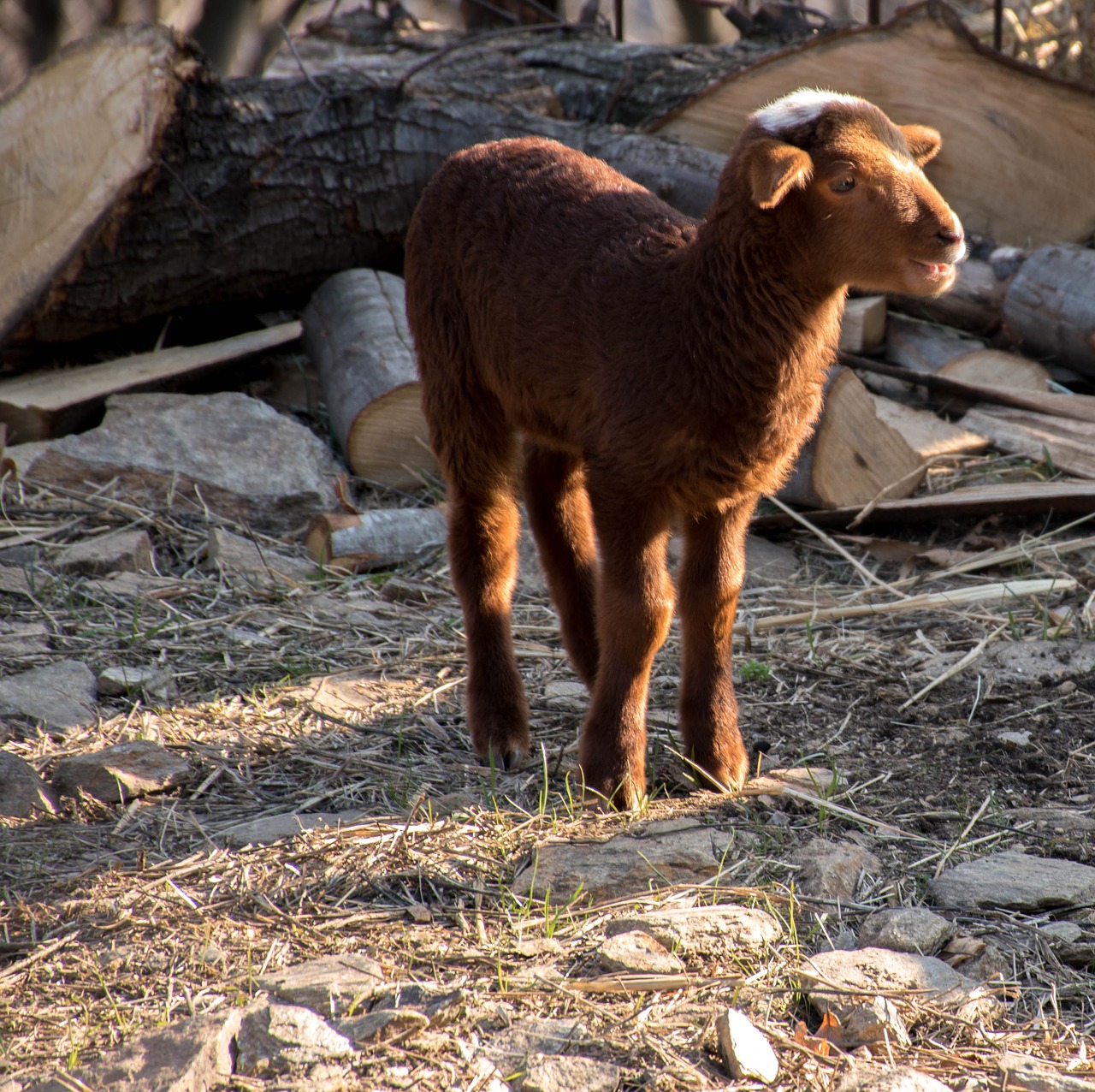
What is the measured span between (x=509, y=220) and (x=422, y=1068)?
92.1 inches

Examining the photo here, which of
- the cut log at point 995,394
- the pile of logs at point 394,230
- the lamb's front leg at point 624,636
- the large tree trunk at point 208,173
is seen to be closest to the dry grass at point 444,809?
the lamb's front leg at point 624,636

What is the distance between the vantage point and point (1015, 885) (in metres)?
3.03

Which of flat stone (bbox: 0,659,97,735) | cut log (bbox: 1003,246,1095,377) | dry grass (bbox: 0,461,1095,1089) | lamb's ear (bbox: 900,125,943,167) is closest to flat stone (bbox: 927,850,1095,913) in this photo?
dry grass (bbox: 0,461,1095,1089)

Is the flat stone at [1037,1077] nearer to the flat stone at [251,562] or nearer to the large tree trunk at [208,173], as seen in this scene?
the flat stone at [251,562]

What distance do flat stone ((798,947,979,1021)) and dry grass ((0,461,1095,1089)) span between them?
52 mm

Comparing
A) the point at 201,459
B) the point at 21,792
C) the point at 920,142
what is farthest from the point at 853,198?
the point at 201,459

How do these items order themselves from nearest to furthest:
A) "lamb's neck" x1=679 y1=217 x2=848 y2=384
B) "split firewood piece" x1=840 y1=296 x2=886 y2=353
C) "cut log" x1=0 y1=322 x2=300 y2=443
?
"lamb's neck" x1=679 y1=217 x2=848 y2=384
"cut log" x1=0 y1=322 x2=300 y2=443
"split firewood piece" x1=840 y1=296 x2=886 y2=353

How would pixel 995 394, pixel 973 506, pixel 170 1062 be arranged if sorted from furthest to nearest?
pixel 995 394 → pixel 973 506 → pixel 170 1062

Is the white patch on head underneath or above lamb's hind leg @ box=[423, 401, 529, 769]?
above

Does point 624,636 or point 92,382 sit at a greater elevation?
point 624,636

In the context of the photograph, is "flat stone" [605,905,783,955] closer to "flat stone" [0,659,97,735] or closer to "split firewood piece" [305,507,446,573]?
"flat stone" [0,659,97,735]

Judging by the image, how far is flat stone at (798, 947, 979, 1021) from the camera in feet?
8.41

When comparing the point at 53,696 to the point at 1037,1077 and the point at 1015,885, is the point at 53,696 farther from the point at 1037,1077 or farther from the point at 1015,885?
the point at 1037,1077

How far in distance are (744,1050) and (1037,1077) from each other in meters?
0.55
